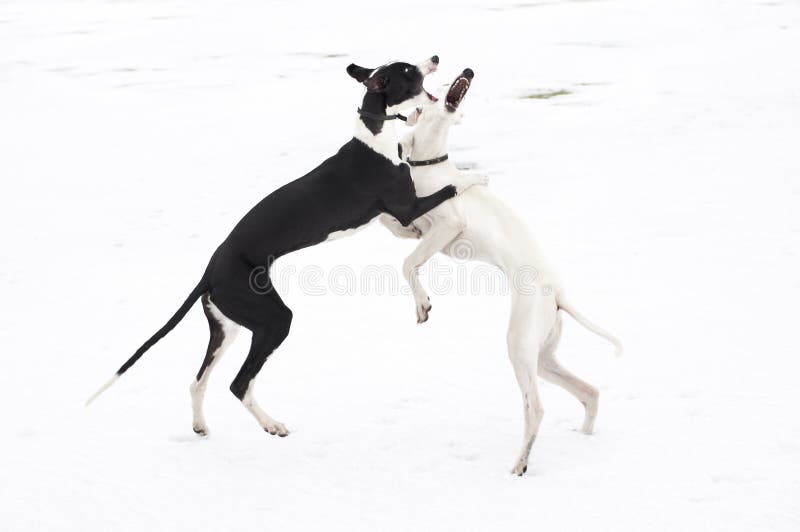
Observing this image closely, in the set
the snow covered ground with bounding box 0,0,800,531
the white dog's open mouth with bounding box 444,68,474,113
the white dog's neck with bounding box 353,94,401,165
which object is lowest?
the snow covered ground with bounding box 0,0,800,531

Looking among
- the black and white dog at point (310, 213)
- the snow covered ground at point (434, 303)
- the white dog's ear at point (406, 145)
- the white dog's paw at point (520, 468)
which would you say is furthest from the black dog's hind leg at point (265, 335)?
the white dog's paw at point (520, 468)

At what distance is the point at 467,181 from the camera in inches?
171

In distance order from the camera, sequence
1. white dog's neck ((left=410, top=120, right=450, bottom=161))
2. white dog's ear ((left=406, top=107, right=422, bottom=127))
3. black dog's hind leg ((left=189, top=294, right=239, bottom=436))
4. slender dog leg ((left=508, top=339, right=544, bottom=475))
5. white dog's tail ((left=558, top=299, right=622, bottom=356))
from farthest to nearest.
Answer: white dog's ear ((left=406, top=107, right=422, bottom=127))
white dog's neck ((left=410, top=120, right=450, bottom=161))
black dog's hind leg ((left=189, top=294, right=239, bottom=436))
white dog's tail ((left=558, top=299, right=622, bottom=356))
slender dog leg ((left=508, top=339, right=544, bottom=475))

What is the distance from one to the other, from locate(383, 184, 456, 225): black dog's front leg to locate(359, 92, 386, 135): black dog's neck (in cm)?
34

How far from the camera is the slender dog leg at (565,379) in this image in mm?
4336

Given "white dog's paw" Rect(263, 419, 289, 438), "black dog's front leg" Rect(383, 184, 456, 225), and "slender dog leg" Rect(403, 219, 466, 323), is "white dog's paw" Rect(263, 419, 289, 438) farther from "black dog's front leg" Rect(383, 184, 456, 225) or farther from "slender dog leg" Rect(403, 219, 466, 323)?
"black dog's front leg" Rect(383, 184, 456, 225)

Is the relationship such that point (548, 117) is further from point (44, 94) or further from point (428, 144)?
point (44, 94)

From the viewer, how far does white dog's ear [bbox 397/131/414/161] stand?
4.45m

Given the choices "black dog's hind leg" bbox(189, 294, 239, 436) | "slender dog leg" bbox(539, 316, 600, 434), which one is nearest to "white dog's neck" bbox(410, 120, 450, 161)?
"slender dog leg" bbox(539, 316, 600, 434)

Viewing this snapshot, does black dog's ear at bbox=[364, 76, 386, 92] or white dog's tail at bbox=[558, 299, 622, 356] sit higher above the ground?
black dog's ear at bbox=[364, 76, 386, 92]

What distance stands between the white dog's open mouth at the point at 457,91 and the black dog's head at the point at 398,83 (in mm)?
131

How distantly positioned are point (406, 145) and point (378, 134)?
0.32m

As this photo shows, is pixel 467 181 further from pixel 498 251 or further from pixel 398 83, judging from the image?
pixel 398 83

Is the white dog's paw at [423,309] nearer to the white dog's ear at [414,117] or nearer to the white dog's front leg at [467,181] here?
the white dog's front leg at [467,181]
